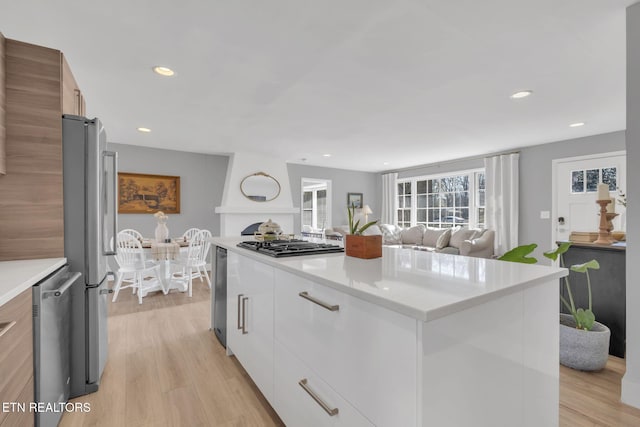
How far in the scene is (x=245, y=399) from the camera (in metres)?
1.75

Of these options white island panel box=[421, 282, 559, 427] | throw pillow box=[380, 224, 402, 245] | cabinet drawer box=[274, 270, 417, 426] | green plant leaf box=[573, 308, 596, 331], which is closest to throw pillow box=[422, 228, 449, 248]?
throw pillow box=[380, 224, 402, 245]

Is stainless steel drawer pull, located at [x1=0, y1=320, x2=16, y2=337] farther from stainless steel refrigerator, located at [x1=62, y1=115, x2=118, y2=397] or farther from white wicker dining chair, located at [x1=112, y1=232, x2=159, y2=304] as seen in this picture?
white wicker dining chair, located at [x1=112, y1=232, x2=159, y2=304]

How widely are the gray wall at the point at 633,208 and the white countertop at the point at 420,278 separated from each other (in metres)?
0.88

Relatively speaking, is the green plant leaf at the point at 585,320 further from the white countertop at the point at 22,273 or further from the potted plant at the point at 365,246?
the white countertop at the point at 22,273

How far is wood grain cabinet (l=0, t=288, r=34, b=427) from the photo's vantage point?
3.24 feet

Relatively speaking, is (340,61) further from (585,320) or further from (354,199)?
(354,199)

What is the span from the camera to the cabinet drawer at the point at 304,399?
102cm

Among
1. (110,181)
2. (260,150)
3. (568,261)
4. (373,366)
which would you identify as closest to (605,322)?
(568,261)

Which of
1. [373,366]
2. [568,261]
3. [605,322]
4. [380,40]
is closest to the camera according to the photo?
[373,366]

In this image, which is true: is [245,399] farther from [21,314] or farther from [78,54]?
[78,54]

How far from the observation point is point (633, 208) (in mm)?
1681

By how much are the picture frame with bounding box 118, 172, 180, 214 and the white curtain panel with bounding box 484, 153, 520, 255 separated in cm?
565

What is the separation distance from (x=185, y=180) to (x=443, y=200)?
5.29 m

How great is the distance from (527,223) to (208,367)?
5.33m
